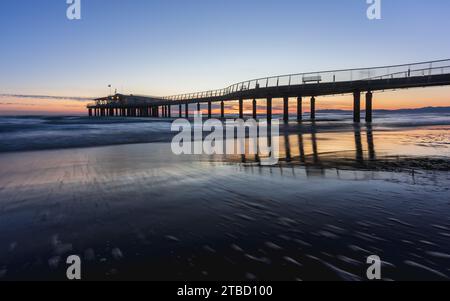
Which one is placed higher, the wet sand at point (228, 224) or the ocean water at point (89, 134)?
the ocean water at point (89, 134)

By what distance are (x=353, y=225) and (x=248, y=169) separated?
14.0ft

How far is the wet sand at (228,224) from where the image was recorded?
271 cm

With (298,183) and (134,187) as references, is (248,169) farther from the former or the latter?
(134,187)

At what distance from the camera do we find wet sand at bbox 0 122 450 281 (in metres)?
2.71

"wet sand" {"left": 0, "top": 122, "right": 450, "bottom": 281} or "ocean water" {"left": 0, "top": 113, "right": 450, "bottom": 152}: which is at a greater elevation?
"ocean water" {"left": 0, "top": 113, "right": 450, "bottom": 152}

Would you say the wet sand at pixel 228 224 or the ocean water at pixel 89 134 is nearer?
the wet sand at pixel 228 224

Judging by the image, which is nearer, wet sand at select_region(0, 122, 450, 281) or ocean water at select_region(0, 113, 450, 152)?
wet sand at select_region(0, 122, 450, 281)

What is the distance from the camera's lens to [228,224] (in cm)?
381

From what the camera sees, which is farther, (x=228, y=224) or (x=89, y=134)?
(x=89, y=134)

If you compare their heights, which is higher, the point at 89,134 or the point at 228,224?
the point at 89,134
